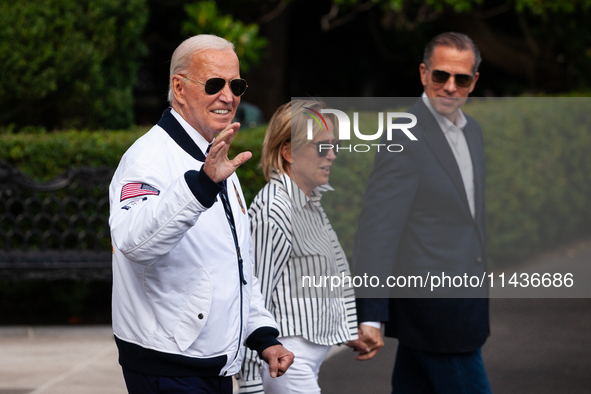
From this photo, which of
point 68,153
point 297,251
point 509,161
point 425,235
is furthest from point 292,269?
point 509,161

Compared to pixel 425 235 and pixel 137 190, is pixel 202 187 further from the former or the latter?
pixel 425 235

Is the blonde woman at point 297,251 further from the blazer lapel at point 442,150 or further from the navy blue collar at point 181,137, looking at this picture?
the navy blue collar at point 181,137

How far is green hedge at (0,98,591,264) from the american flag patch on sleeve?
349cm

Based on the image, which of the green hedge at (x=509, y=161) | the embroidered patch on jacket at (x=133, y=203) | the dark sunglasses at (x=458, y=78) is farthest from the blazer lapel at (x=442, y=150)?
the green hedge at (x=509, y=161)

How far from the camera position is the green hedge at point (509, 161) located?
22.1 feet

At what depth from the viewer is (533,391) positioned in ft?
17.9

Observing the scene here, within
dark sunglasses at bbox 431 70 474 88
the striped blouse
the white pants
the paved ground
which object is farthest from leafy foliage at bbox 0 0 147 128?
the white pants

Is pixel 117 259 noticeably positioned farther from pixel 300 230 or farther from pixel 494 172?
pixel 494 172

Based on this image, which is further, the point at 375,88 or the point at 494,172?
the point at 375,88

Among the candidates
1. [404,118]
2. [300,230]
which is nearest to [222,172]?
[300,230]

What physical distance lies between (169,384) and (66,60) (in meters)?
6.43

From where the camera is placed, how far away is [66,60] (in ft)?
26.5

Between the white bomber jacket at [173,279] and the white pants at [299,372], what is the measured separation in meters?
0.51

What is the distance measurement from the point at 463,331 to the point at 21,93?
621cm
